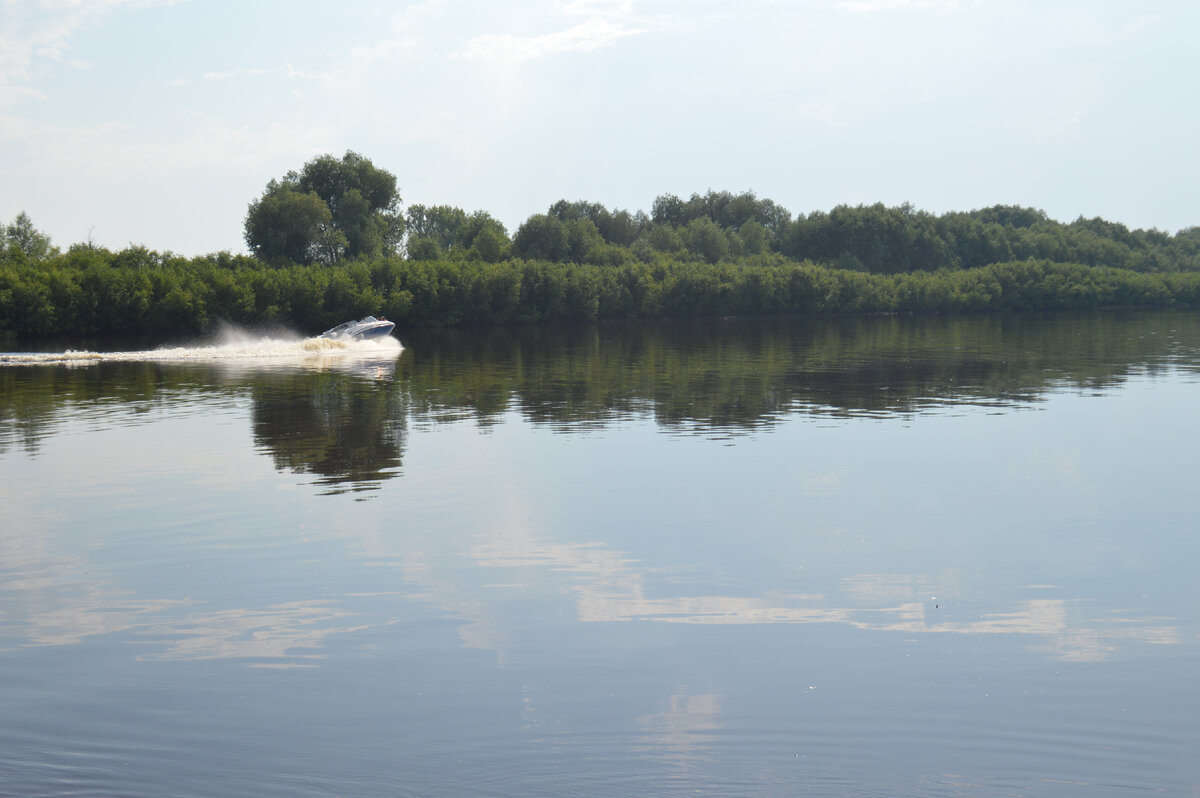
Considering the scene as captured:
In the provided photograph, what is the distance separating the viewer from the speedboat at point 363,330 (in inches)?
3361

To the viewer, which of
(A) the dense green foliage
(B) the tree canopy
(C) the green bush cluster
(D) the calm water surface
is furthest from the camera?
(B) the tree canopy

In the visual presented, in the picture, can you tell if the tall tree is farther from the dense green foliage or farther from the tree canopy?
the tree canopy

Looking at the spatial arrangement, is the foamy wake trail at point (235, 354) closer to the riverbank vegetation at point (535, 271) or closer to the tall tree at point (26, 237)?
the riverbank vegetation at point (535, 271)

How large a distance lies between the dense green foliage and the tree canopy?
0.26m

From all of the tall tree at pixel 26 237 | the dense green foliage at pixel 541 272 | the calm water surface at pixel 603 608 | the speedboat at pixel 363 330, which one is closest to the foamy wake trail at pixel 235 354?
the speedboat at pixel 363 330

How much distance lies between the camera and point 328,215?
131000 millimetres

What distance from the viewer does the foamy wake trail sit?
69.0m

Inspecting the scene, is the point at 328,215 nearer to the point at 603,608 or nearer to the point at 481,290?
the point at 481,290

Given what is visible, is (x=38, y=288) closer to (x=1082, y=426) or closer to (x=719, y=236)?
(x=1082, y=426)

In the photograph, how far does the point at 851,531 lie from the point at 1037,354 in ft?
179

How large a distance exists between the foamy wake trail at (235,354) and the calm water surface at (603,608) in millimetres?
39449

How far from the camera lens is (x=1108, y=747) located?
31.0 feet

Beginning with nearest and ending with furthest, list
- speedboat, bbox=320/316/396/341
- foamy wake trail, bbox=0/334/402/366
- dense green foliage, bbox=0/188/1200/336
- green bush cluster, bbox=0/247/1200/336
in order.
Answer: foamy wake trail, bbox=0/334/402/366, speedboat, bbox=320/316/396/341, green bush cluster, bbox=0/247/1200/336, dense green foliage, bbox=0/188/1200/336

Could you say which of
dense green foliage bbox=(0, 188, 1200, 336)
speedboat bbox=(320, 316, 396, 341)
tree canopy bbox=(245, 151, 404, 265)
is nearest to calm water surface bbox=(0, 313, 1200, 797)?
speedboat bbox=(320, 316, 396, 341)
